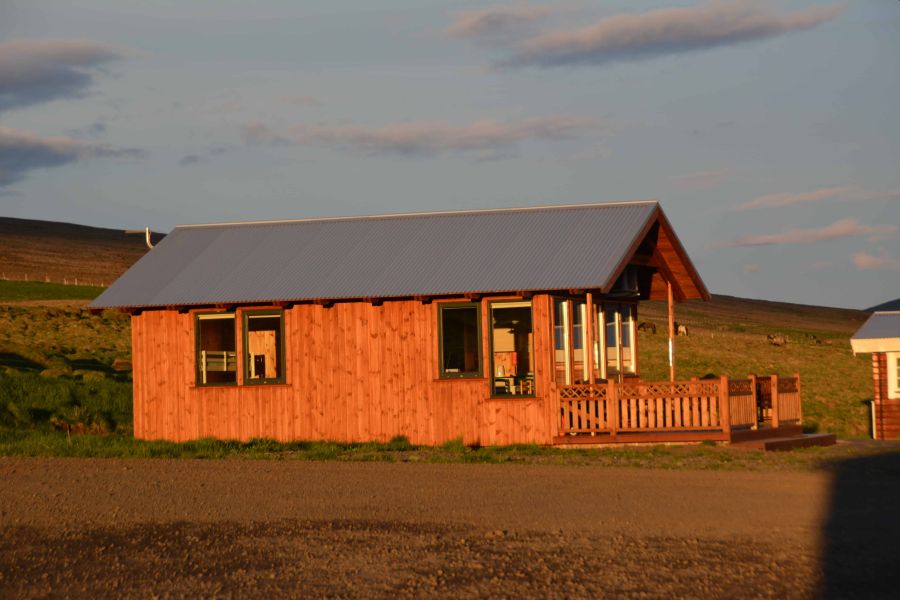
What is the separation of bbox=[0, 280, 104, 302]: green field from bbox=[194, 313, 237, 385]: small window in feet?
145

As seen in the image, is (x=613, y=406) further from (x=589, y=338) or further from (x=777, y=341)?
(x=777, y=341)

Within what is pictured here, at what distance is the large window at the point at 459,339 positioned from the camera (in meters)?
22.8

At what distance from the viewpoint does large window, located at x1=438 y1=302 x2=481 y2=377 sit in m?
22.8

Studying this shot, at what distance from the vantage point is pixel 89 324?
56.9 meters

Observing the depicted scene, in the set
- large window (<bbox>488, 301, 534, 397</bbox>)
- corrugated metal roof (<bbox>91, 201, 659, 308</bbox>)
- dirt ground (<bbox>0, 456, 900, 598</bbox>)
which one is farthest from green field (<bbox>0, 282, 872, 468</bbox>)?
dirt ground (<bbox>0, 456, 900, 598</bbox>)

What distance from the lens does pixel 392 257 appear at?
24.4 metres

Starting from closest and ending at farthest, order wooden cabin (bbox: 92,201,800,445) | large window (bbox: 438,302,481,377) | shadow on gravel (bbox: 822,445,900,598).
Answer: shadow on gravel (bbox: 822,445,900,598), wooden cabin (bbox: 92,201,800,445), large window (bbox: 438,302,481,377)

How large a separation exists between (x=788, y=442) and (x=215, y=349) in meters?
10.9

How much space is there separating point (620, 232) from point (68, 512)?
12.5 metres

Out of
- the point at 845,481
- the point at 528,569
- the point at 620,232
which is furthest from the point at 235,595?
the point at 620,232

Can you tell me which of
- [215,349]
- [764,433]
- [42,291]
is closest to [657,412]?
[764,433]

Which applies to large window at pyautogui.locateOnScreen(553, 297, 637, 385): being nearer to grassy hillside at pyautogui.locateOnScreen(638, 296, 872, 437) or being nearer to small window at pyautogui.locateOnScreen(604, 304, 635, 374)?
small window at pyautogui.locateOnScreen(604, 304, 635, 374)

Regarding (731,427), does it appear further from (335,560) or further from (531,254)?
(335,560)

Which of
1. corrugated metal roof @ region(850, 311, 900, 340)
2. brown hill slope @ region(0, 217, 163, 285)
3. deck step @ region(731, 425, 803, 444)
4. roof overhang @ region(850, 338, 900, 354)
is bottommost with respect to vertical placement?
deck step @ region(731, 425, 803, 444)
